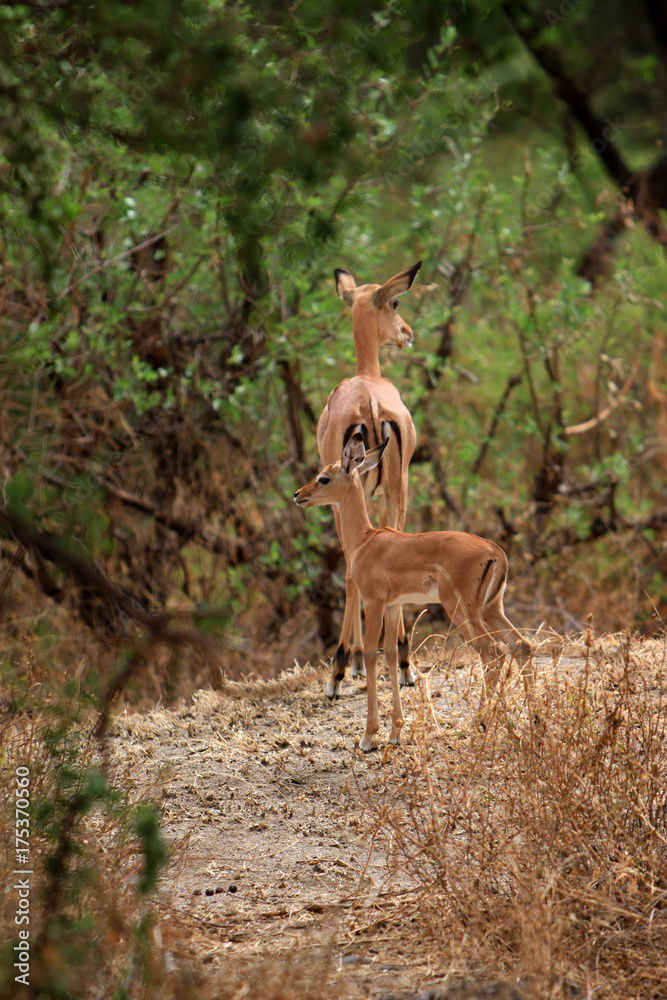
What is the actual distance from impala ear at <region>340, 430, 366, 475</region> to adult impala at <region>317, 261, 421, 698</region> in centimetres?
11

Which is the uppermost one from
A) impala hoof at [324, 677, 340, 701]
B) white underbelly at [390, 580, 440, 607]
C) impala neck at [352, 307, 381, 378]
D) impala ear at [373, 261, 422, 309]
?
impala ear at [373, 261, 422, 309]

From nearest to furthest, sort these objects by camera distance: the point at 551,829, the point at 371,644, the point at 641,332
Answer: the point at 551,829 → the point at 371,644 → the point at 641,332

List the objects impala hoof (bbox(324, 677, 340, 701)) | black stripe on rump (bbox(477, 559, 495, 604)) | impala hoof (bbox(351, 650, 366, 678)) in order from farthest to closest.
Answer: impala hoof (bbox(351, 650, 366, 678)), impala hoof (bbox(324, 677, 340, 701)), black stripe on rump (bbox(477, 559, 495, 604))

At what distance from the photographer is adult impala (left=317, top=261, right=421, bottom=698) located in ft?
17.3

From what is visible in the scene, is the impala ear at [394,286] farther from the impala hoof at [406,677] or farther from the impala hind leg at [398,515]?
the impala hoof at [406,677]

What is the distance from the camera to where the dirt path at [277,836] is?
3490 millimetres

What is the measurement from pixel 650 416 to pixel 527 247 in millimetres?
3071

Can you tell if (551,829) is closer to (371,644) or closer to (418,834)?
(418,834)

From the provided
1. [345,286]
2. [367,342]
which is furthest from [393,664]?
[345,286]

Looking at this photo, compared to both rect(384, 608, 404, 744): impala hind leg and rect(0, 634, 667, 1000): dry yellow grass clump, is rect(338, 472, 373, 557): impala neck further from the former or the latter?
rect(0, 634, 667, 1000): dry yellow grass clump

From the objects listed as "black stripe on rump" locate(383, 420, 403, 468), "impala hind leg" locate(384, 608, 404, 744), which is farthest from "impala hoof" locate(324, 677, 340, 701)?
"black stripe on rump" locate(383, 420, 403, 468)

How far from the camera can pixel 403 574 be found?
4645 millimetres

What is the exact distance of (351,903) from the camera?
3.92 meters

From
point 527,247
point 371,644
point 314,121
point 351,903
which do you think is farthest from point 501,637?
point 527,247
